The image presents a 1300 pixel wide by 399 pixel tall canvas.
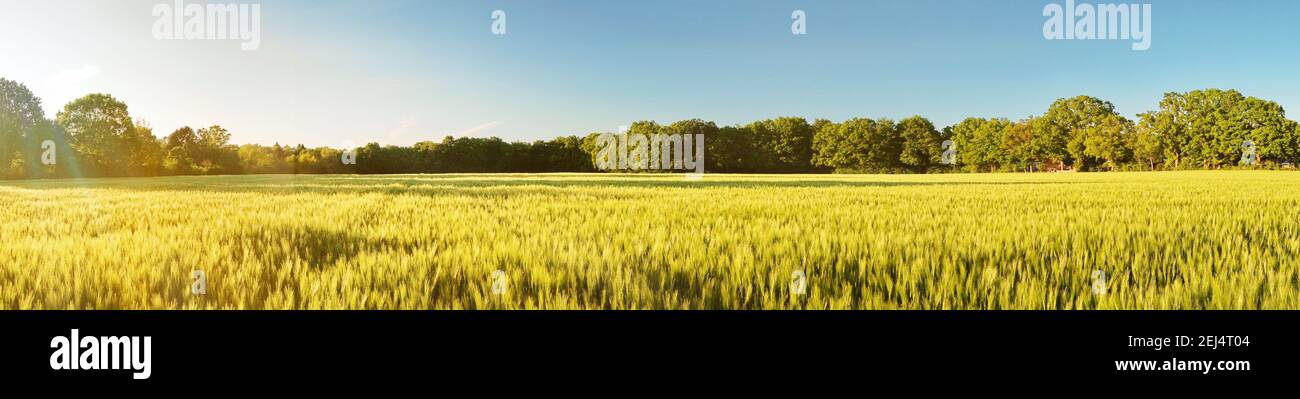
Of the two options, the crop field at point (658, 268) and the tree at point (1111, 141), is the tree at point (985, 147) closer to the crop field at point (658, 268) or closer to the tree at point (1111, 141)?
the tree at point (1111, 141)

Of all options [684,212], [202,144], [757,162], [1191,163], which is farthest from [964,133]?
[202,144]

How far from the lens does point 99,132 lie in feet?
152

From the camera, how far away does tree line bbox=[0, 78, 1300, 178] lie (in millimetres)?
45844

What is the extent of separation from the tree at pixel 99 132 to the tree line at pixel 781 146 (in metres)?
0.09

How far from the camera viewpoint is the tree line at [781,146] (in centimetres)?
4584

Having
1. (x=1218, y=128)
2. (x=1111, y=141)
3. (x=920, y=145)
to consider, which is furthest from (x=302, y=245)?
(x=1218, y=128)

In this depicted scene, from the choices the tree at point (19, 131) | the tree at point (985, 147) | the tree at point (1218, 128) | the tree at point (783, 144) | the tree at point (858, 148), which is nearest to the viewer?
the tree at point (19, 131)

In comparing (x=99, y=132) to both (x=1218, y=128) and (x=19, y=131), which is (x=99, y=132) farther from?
(x=1218, y=128)

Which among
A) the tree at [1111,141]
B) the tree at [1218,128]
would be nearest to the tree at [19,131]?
the tree at [1111,141]
